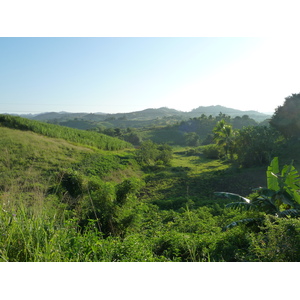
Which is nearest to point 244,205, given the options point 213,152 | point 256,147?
point 256,147

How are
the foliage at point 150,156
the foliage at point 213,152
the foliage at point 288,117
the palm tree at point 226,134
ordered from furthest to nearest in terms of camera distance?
1. the foliage at point 213,152
2. the palm tree at point 226,134
3. the foliage at point 150,156
4. the foliage at point 288,117

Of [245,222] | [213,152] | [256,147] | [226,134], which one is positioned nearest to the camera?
[245,222]

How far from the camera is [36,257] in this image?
2043mm

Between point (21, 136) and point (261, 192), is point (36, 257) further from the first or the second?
point (21, 136)

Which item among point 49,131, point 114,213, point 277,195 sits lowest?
point 114,213

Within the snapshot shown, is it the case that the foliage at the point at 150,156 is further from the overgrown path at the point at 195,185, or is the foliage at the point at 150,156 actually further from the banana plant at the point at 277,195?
the banana plant at the point at 277,195

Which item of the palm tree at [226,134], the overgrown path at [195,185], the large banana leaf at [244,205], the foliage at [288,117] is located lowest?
the overgrown path at [195,185]

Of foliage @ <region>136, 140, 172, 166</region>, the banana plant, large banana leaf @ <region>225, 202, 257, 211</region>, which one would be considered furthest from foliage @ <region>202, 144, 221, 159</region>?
large banana leaf @ <region>225, 202, 257, 211</region>

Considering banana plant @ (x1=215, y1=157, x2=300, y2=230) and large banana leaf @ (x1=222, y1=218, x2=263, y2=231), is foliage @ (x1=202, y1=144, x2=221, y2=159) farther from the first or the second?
large banana leaf @ (x1=222, y1=218, x2=263, y2=231)

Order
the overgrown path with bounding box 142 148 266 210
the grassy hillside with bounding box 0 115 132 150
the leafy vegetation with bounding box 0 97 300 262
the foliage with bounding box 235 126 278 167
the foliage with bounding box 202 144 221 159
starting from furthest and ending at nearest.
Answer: the foliage with bounding box 202 144 221 159
the grassy hillside with bounding box 0 115 132 150
the foliage with bounding box 235 126 278 167
the overgrown path with bounding box 142 148 266 210
the leafy vegetation with bounding box 0 97 300 262

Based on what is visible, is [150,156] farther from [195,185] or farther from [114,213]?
[114,213]

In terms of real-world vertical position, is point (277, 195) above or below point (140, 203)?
above

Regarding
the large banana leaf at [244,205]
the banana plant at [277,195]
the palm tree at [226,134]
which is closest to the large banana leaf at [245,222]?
the banana plant at [277,195]

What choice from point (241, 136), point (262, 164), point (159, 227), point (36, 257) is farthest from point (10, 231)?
point (241, 136)
